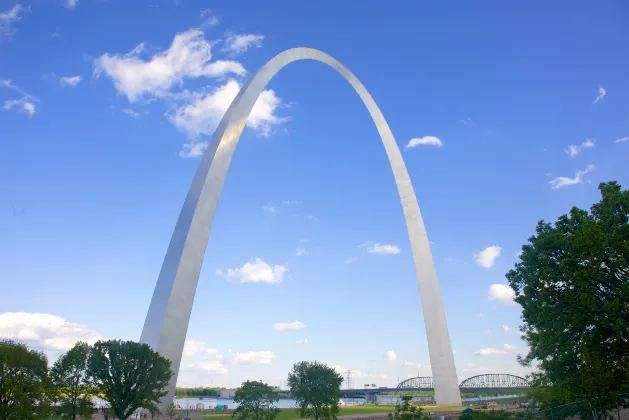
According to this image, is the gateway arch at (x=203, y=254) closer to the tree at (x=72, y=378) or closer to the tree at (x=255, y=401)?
the tree at (x=72, y=378)

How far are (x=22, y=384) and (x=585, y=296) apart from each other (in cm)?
2796

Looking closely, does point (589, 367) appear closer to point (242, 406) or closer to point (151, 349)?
point (151, 349)

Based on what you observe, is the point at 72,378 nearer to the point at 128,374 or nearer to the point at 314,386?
the point at 128,374

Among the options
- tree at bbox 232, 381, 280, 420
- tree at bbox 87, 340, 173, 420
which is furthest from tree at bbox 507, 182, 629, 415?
tree at bbox 232, 381, 280, 420

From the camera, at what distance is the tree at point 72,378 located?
31234 mm

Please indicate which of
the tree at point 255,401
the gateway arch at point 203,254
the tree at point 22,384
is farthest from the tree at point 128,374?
the tree at point 255,401

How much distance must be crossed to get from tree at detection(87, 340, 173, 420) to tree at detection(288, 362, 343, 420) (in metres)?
18.9

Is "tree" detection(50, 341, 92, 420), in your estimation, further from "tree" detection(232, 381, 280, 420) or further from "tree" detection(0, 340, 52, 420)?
"tree" detection(232, 381, 280, 420)

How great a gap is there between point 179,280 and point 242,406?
15458 mm

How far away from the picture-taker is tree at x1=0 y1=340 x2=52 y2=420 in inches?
1007

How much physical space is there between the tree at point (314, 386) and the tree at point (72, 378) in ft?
63.1

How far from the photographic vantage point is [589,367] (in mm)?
18641

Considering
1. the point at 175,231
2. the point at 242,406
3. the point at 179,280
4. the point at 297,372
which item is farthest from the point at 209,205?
the point at 297,372

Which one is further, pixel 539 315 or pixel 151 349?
pixel 151 349
